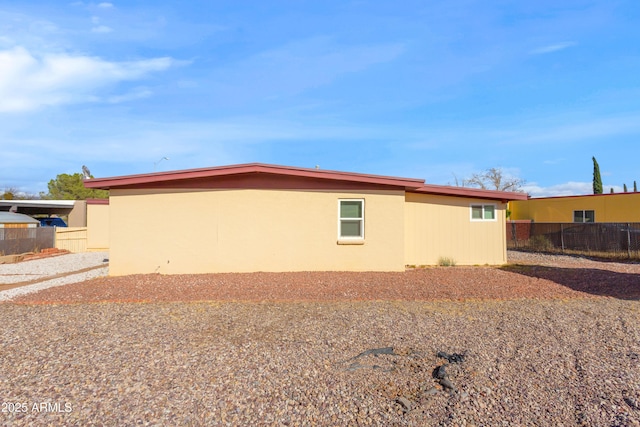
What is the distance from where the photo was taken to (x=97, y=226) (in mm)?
24234

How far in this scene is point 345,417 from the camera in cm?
391

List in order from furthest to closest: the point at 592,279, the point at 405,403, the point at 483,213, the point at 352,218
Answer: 1. the point at 483,213
2. the point at 352,218
3. the point at 592,279
4. the point at 405,403

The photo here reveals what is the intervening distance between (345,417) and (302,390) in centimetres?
69

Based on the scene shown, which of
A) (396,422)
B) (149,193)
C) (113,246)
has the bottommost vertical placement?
(396,422)

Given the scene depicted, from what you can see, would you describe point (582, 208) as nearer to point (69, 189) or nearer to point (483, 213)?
A: point (483, 213)

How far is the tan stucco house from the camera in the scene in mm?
12508

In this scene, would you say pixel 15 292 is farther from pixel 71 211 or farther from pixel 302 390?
pixel 71 211

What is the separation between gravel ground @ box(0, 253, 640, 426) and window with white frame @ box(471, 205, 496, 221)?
6.12 metres

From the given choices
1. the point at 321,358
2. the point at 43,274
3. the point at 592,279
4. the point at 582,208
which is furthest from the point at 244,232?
the point at 582,208

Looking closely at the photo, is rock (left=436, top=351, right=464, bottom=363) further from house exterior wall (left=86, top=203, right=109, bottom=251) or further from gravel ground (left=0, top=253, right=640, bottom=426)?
house exterior wall (left=86, top=203, right=109, bottom=251)

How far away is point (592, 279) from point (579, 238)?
10133 millimetres

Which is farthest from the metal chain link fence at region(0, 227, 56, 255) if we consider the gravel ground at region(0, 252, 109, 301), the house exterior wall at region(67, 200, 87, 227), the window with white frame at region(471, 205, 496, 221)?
the window with white frame at region(471, 205, 496, 221)

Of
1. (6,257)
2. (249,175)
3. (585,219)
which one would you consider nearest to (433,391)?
(249,175)

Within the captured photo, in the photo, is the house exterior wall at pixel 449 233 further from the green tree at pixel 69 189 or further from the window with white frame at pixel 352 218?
the green tree at pixel 69 189
